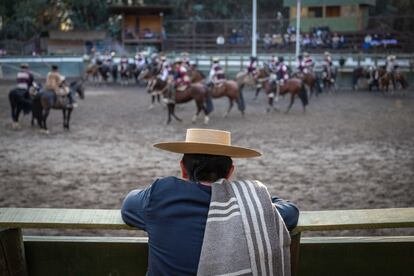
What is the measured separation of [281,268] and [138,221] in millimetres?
610

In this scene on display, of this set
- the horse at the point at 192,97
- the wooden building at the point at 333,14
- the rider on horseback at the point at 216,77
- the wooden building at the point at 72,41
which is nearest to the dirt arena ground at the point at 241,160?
the horse at the point at 192,97

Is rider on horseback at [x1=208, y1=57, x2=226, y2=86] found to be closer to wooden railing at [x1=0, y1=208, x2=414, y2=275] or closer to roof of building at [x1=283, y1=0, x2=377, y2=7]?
roof of building at [x1=283, y1=0, x2=377, y2=7]

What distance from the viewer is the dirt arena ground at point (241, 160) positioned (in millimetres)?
7152

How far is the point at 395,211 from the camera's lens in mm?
2406

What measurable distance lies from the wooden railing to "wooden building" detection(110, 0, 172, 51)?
34025 millimetres

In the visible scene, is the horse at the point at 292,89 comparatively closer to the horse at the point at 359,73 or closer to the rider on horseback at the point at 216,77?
the rider on horseback at the point at 216,77

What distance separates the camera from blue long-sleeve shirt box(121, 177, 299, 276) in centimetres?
197

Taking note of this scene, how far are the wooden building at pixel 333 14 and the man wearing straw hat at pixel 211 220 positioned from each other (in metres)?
14.6

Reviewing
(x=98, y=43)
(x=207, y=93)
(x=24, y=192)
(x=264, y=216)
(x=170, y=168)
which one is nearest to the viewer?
(x=264, y=216)

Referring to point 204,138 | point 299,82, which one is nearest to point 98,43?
point 299,82

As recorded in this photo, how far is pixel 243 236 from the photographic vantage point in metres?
1.89

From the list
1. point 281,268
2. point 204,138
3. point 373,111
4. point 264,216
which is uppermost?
point 204,138

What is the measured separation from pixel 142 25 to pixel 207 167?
36124mm

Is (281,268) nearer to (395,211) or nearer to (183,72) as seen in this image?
(395,211)
